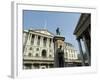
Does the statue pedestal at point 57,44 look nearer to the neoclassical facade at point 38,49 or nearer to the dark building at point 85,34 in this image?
the neoclassical facade at point 38,49

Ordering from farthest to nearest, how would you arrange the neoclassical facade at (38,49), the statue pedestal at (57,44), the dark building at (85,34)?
the dark building at (85,34), the statue pedestal at (57,44), the neoclassical facade at (38,49)

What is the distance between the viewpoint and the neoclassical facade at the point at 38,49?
8.09 feet

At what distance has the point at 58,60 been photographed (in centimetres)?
262

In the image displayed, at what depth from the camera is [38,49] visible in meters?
2.54

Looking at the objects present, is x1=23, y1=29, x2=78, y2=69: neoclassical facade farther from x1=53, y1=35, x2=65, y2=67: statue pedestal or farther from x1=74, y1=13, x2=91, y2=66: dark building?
x1=74, y1=13, x2=91, y2=66: dark building

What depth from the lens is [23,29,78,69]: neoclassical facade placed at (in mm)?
2467

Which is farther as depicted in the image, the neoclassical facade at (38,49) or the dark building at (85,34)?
the dark building at (85,34)

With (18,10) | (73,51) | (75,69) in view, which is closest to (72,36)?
(73,51)

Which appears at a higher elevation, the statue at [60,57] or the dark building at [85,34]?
the dark building at [85,34]

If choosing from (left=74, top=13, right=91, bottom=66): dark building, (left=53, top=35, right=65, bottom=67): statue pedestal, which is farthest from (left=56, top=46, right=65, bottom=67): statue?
(left=74, top=13, right=91, bottom=66): dark building

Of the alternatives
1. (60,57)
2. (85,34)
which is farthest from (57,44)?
(85,34)

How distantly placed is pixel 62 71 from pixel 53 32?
422mm

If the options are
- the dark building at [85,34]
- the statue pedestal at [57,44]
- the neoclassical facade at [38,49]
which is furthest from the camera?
the dark building at [85,34]

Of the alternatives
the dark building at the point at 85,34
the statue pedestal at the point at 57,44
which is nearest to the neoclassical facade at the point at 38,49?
the statue pedestal at the point at 57,44
